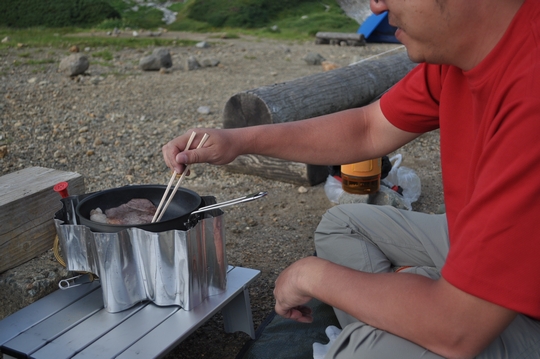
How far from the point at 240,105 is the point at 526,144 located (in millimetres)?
3373

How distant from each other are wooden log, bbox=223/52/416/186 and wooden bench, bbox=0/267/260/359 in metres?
2.31

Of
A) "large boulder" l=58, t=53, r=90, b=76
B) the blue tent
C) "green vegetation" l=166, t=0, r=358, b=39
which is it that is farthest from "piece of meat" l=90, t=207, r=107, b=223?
"green vegetation" l=166, t=0, r=358, b=39

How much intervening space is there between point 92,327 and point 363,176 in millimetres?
2200

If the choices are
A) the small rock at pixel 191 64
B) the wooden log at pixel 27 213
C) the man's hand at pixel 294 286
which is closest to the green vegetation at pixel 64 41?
the small rock at pixel 191 64

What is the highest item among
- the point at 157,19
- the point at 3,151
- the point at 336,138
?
the point at 336,138

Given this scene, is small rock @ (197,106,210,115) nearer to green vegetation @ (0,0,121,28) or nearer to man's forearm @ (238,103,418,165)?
man's forearm @ (238,103,418,165)

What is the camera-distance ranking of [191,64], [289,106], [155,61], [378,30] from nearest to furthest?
[289,106], [155,61], [191,64], [378,30]

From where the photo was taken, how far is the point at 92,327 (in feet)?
6.70

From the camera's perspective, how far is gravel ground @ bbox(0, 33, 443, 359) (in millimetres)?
3555

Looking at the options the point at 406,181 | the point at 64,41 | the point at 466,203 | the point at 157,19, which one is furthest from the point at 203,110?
the point at 157,19

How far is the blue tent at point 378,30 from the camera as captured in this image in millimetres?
12781

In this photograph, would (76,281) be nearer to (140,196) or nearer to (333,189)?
(140,196)

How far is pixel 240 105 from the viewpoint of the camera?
4566mm

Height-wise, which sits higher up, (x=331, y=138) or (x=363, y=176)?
(x=331, y=138)
